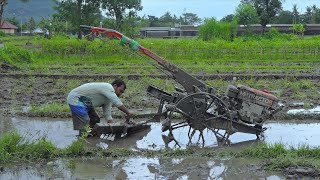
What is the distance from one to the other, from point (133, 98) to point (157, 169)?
710 centimetres

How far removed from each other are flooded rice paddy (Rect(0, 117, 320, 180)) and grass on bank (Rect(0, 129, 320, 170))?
19 cm

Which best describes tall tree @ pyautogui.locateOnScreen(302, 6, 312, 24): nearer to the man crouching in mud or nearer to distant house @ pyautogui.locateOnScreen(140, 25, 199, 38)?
distant house @ pyautogui.locateOnScreen(140, 25, 199, 38)

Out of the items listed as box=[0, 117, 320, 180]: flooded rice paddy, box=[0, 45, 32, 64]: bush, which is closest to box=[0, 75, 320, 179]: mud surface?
box=[0, 117, 320, 180]: flooded rice paddy

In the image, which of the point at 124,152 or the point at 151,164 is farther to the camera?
the point at 124,152

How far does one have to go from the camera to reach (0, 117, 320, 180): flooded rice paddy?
22.4 feet

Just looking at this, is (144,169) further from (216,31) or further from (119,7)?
(119,7)

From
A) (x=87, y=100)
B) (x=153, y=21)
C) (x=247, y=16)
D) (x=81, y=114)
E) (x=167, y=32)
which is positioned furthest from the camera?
(x=153, y=21)

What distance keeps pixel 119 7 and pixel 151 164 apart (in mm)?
43461

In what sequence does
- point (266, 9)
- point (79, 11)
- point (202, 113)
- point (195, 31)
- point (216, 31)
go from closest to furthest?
point (202, 113) < point (216, 31) < point (79, 11) < point (266, 9) < point (195, 31)

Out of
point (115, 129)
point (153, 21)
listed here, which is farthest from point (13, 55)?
point (153, 21)

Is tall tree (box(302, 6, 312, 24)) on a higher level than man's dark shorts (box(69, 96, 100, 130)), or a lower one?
higher

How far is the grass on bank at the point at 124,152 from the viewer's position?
24.2 feet

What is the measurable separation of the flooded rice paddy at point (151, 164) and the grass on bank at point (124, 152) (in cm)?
19

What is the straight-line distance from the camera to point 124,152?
8000 mm
